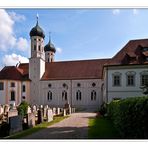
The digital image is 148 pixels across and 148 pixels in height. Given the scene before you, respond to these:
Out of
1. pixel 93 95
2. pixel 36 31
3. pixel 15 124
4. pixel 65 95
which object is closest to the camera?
pixel 15 124

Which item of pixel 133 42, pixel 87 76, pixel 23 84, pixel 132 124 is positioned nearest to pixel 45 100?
pixel 23 84

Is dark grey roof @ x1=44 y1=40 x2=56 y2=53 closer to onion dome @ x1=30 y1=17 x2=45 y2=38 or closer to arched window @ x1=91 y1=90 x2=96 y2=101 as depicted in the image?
onion dome @ x1=30 y1=17 x2=45 y2=38

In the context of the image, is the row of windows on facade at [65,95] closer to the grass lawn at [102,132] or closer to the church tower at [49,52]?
the church tower at [49,52]

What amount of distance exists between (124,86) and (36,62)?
28.7 meters

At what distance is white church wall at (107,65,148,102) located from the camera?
3106 cm

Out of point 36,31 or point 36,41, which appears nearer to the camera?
point 36,31

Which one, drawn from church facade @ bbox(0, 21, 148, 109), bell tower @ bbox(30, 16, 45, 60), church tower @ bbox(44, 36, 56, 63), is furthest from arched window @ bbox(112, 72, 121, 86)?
church tower @ bbox(44, 36, 56, 63)

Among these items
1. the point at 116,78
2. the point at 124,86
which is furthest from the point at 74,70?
the point at 124,86

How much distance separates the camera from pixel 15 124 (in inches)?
619

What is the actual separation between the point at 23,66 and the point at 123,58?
1337 inches

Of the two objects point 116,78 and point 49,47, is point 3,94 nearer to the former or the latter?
point 49,47

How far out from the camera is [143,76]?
30953 mm
